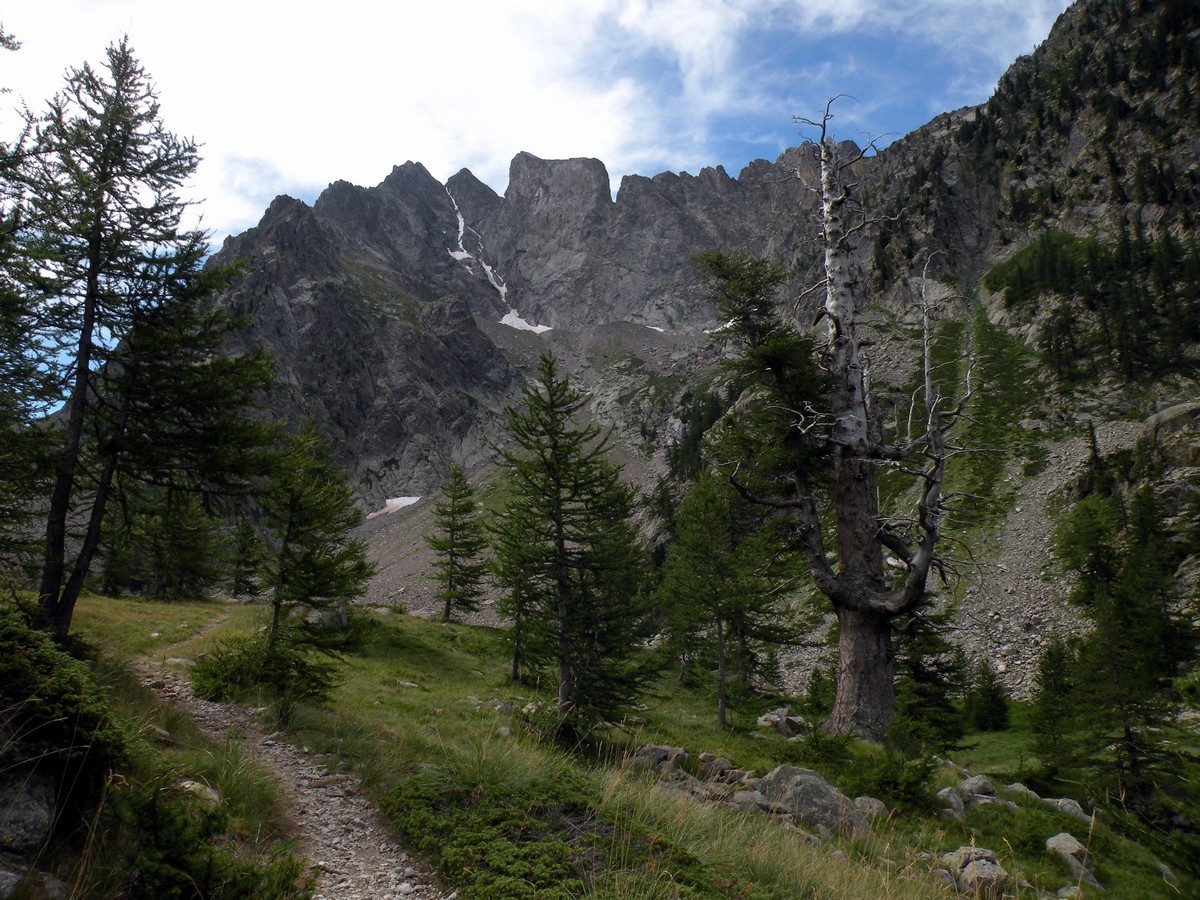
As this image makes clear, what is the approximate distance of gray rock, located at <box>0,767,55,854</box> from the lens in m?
3.02

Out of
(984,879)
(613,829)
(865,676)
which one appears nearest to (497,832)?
(613,829)

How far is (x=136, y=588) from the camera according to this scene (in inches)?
1916

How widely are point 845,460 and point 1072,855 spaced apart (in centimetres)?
595

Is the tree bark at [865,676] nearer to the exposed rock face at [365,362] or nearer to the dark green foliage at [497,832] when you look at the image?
the dark green foliage at [497,832]

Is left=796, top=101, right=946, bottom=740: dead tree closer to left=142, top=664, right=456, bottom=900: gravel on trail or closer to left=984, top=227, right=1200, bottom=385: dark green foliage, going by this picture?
left=142, top=664, right=456, bottom=900: gravel on trail

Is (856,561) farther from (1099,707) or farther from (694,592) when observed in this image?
(694,592)

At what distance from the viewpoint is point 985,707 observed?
24.7 metres

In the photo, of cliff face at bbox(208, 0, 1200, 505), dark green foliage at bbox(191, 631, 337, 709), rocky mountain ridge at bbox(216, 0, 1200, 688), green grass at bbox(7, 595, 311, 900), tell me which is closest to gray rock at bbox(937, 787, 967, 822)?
green grass at bbox(7, 595, 311, 900)

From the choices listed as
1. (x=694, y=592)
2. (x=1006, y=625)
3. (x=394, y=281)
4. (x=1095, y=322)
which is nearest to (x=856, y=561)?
(x=694, y=592)

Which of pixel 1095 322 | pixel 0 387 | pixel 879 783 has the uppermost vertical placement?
pixel 1095 322

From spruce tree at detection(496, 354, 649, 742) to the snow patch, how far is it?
11471cm

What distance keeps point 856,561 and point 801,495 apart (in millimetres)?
2126

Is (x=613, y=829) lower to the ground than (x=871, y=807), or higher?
higher

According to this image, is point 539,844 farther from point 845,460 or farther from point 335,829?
point 845,460
